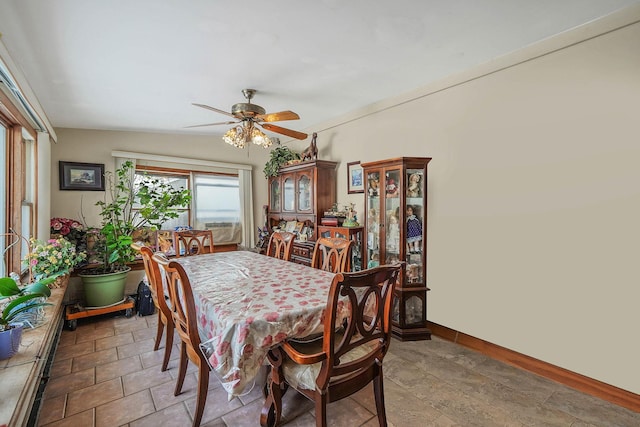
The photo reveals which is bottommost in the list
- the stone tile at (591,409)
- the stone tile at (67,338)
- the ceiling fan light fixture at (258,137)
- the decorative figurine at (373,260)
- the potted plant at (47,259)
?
the stone tile at (591,409)

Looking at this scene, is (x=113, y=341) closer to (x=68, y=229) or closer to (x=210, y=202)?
(x=68, y=229)

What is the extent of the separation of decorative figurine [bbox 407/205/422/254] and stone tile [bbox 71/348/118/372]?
2.78 meters

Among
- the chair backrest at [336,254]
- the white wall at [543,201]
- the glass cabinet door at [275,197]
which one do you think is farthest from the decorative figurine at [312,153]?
the chair backrest at [336,254]

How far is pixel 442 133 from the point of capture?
266 cm

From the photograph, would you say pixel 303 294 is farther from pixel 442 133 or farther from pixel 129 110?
pixel 129 110

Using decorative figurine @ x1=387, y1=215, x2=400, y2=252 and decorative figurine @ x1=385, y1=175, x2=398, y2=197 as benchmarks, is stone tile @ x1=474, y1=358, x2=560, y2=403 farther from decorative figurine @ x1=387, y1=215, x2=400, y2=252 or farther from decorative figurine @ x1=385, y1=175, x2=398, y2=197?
decorative figurine @ x1=385, y1=175, x2=398, y2=197

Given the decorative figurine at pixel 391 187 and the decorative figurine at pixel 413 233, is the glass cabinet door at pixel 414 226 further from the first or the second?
the decorative figurine at pixel 391 187

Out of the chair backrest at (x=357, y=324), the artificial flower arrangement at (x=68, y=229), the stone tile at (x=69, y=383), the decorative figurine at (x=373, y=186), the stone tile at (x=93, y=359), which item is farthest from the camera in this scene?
the artificial flower arrangement at (x=68, y=229)

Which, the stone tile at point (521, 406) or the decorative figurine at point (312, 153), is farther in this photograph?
the decorative figurine at point (312, 153)

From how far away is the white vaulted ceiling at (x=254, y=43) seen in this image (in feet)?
5.22

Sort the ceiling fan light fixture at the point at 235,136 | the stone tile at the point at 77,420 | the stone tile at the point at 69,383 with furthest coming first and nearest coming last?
the ceiling fan light fixture at the point at 235,136
the stone tile at the point at 69,383
the stone tile at the point at 77,420

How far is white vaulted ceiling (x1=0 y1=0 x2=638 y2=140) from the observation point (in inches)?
62.6

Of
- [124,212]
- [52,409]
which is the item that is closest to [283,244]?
[52,409]

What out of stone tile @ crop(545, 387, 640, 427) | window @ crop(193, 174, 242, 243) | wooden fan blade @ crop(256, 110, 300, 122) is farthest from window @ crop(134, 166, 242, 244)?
stone tile @ crop(545, 387, 640, 427)
